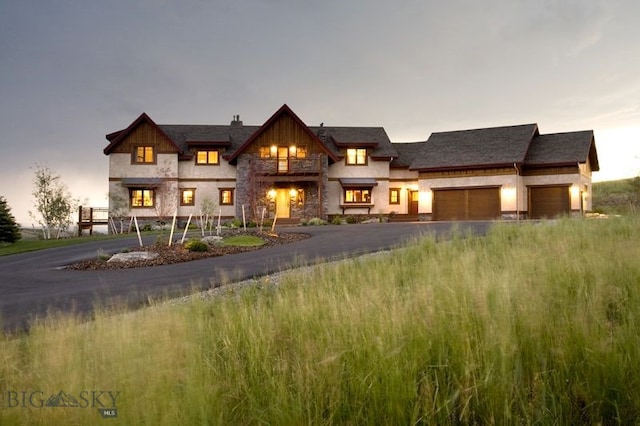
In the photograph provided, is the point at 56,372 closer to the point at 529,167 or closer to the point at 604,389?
the point at 604,389

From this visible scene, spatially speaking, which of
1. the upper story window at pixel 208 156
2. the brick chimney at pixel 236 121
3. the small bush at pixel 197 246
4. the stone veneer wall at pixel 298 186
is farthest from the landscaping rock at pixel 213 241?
the brick chimney at pixel 236 121

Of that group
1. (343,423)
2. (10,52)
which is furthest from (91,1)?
(343,423)

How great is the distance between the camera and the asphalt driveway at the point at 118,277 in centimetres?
760

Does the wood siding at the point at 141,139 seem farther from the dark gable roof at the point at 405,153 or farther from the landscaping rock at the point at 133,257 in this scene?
the landscaping rock at the point at 133,257

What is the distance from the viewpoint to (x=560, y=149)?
31781 mm

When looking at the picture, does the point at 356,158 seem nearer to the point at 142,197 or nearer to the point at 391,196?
the point at 391,196

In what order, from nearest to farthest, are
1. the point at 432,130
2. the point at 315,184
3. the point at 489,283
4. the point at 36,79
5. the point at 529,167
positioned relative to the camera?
the point at 489,283 → the point at 36,79 → the point at 529,167 → the point at 315,184 → the point at 432,130

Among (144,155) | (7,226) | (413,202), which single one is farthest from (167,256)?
(413,202)

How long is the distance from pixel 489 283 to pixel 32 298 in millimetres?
8955

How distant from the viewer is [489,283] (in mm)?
4535

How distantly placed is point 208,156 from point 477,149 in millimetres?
23031

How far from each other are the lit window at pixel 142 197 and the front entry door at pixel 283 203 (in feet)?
34.6

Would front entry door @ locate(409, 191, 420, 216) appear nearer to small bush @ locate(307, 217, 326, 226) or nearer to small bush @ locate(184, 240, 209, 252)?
small bush @ locate(307, 217, 326, 226)

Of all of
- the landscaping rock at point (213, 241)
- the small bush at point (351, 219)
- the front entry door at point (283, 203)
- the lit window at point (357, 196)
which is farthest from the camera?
the lit window at point (357, 196)
